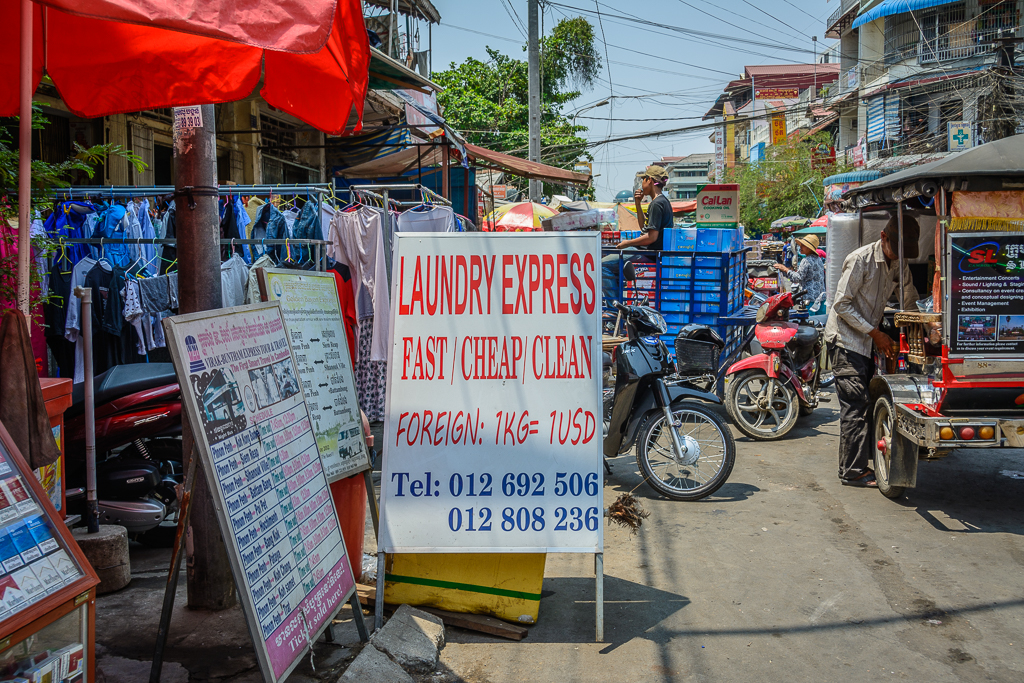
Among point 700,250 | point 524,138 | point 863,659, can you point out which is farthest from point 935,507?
point 524,138

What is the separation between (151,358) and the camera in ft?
19.1

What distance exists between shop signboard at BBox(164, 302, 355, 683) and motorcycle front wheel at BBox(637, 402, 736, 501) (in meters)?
2.68

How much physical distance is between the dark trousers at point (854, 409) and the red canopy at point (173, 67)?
4.23 metres

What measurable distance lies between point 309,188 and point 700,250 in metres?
4.76

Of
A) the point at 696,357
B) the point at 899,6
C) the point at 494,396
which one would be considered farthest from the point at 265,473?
the point at 899,6

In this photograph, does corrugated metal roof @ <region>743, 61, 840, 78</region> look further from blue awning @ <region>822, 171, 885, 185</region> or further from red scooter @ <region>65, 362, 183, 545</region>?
red scooter @ <region>65, 362, 183, 545</region>

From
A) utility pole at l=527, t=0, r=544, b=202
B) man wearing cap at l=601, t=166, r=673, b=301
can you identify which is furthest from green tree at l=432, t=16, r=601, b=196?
man wearing cap at l=601, t=166, r=673, b=301

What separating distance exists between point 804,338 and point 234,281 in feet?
18.3

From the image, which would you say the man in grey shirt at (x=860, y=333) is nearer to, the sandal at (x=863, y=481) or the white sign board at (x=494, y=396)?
the sandal at (x=863, y=481)

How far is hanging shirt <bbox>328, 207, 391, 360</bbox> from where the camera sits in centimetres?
583

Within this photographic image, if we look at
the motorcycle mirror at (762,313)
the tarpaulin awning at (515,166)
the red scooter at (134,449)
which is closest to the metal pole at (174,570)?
the red scooter at (134,449)

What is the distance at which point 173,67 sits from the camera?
3463 mm

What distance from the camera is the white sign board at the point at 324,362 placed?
373cm

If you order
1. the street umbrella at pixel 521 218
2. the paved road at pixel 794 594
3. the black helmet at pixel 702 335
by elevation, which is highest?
the street umbrella at pixel 521 218
